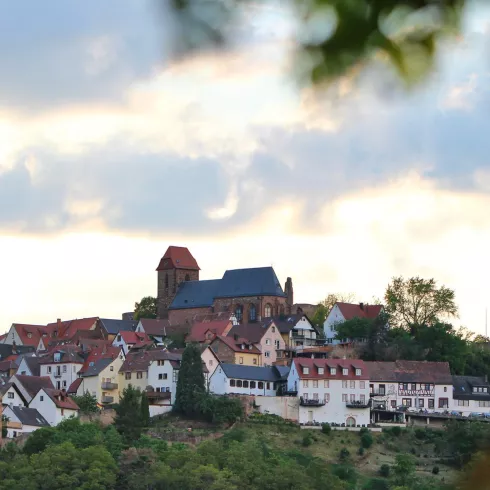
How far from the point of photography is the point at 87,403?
253ft

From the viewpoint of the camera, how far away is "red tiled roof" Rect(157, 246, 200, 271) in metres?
108

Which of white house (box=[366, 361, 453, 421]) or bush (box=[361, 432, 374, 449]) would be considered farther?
white house (box=[366, 361, 453, 421])

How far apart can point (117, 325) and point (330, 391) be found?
27349mm

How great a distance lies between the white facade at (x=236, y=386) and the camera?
254ft

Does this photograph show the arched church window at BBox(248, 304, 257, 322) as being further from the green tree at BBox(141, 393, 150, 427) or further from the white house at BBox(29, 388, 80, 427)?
the green tree at BBox(141, 393, 150, 427)

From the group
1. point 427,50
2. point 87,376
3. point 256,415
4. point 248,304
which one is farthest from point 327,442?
point 427,50

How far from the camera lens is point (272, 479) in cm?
6512

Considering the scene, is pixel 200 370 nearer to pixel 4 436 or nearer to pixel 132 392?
pixel 132 392

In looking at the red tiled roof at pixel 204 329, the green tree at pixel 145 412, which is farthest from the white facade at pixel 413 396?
the green tree at pixel 145 412

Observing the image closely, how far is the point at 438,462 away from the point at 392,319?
2095cm

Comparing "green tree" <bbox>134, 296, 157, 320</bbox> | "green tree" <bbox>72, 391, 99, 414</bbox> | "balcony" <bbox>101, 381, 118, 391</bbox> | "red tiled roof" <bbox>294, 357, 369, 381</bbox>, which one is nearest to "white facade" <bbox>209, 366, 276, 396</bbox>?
"red tiled roof" <bbox>294, 357, 369, 381</bbox>

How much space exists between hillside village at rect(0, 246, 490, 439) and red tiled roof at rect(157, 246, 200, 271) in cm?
1141

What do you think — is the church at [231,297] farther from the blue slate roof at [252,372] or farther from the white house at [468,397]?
the white house at [468,397]

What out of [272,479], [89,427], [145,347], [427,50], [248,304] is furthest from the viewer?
[248,304]
